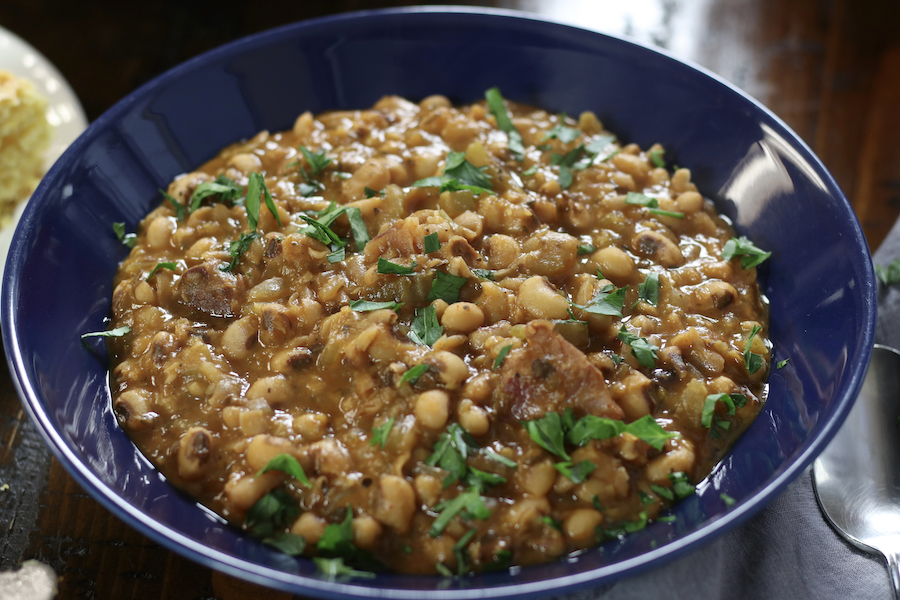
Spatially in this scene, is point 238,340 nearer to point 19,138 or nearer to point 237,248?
point 237,248

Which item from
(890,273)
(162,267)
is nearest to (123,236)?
(162,267)

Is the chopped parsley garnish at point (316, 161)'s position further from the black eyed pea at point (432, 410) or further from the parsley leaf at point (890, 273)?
the parsley leaf at point (890, 273)

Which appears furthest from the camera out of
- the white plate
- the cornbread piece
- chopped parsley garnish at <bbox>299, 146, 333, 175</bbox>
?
the white plate

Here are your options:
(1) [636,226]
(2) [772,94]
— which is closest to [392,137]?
(1) [636,226]

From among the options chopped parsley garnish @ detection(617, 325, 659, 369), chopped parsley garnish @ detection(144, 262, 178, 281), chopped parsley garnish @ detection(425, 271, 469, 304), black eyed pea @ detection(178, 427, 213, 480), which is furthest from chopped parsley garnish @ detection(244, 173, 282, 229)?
chopped parsley garnish @ detection(617, 325, 659, 369)

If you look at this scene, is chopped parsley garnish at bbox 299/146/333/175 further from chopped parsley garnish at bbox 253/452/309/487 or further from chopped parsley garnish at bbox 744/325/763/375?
chopped parsley garnish at bbox 744/325/763/375

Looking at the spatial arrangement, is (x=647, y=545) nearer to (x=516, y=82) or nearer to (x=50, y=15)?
(x=516, y=82)
